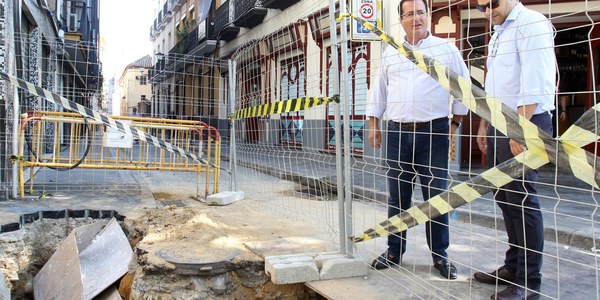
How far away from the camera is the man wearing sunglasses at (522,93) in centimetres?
243

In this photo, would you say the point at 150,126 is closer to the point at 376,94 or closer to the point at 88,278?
the point at 88,278

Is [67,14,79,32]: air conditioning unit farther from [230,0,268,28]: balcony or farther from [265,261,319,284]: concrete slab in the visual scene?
[265,261,319,284]: concrete slab

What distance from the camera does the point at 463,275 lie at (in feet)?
10.3

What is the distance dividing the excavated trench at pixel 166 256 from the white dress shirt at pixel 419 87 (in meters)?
1.37

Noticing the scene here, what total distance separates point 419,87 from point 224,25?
678 inches

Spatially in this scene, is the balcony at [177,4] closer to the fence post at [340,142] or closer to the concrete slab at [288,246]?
the concrete slab at [288,246]

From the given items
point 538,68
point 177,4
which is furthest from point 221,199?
point 177,4

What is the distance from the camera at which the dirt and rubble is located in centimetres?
337

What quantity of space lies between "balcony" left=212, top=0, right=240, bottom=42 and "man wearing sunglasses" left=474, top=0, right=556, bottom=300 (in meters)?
16.0

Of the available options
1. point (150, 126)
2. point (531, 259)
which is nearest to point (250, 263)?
point (531, 259)

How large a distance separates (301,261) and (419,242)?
136cm

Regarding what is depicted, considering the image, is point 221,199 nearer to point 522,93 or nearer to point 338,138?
point 338,138

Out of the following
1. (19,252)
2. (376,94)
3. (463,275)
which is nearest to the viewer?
(463,275)

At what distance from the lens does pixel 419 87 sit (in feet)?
10.3
